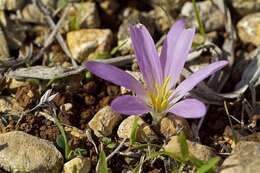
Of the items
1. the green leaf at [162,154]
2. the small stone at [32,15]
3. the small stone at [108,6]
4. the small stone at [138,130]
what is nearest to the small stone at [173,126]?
the small stone at [138,130]

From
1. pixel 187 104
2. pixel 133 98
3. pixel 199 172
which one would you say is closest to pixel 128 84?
pixel 133 98

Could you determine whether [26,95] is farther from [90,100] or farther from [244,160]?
[244,160]

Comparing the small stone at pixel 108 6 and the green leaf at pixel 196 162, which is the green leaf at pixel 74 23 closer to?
the small stone at pixel 108 6

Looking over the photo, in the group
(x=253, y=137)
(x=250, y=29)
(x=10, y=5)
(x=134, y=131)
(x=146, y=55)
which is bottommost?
(x=253, y=137)

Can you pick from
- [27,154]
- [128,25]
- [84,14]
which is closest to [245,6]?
[128,25]

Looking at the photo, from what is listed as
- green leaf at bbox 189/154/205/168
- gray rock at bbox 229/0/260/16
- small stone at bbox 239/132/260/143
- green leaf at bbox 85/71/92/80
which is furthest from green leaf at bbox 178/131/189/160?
gray rock at bbox 229/0/260/16

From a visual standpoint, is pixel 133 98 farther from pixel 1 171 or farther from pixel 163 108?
pixel 1 171

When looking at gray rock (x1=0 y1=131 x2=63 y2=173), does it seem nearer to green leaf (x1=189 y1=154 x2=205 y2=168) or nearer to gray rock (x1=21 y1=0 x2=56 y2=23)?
green leaf (x1=189 y1=154 x2=205 y2=168)
